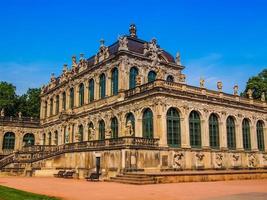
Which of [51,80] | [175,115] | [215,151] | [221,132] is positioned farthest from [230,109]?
[51,80]

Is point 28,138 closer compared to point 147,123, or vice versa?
point 147,123

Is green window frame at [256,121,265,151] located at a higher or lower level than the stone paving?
higher

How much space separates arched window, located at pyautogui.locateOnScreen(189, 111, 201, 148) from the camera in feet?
A: 97.6

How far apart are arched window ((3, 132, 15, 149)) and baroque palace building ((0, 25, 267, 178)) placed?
9006mm

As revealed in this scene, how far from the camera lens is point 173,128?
28438 mm

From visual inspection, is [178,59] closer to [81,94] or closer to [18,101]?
[81,94]

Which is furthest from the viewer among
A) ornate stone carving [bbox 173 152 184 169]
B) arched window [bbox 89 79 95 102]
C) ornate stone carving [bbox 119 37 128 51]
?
arched window [bbox 89 79 95 102]

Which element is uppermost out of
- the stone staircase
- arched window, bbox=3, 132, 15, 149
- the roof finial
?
the roof finial

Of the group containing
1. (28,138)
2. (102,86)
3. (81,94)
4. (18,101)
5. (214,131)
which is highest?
(18,101)

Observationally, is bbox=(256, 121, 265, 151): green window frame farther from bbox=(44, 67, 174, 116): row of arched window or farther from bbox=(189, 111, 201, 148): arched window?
bbox=(44, 67, 174, 116): row of arched window

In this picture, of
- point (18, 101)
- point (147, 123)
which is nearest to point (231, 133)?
point (147, 123)

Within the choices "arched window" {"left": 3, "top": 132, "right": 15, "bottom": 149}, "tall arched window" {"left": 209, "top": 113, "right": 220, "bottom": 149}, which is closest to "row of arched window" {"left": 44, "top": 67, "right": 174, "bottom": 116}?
"tall arched window" {"left": 209, "top": 113, "right": 220, "bottom": 149}

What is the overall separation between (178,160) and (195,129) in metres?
4.04

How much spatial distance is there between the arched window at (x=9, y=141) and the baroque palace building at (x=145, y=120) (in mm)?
9006
